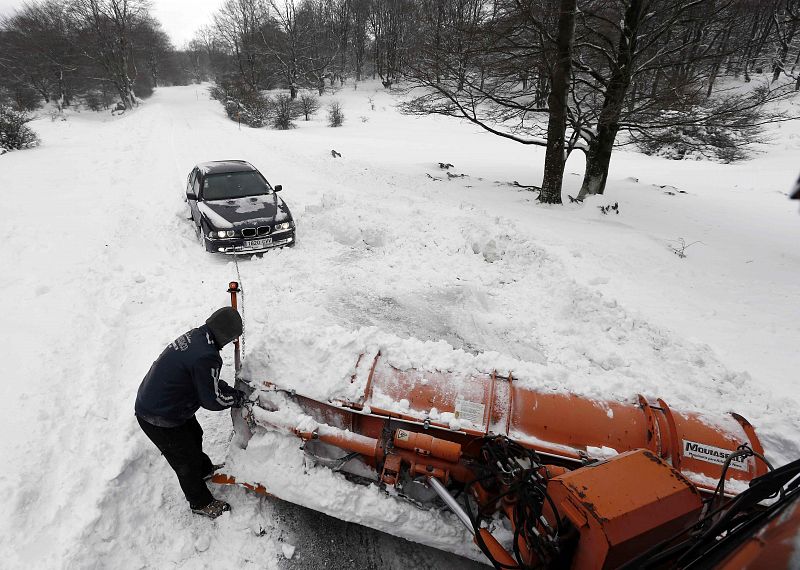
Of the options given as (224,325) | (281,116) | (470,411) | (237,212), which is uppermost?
(281,116)

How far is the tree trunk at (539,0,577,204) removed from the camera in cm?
942

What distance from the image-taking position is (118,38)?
4012 cm

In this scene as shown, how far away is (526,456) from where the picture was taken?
10.0 ft

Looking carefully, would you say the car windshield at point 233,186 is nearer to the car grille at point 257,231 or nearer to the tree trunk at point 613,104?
the car grille at point 257,231

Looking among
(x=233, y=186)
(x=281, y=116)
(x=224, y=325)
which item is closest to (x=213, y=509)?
(x=224, y=325)

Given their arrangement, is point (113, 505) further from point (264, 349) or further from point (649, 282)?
point (649, 282)

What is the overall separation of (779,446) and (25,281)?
31.1 ft

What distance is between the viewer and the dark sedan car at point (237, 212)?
7512 millimetres

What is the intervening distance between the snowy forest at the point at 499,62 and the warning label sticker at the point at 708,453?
8.01 metres

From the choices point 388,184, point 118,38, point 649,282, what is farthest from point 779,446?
point 118,38

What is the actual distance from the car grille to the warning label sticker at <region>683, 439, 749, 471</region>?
6.91m

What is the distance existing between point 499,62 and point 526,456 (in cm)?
1011

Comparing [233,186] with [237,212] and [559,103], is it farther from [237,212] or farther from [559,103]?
[559,103]

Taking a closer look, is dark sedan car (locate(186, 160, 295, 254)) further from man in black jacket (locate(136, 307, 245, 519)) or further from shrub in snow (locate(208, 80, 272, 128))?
shrub in snow (locate(208, 80, 272, 128))
